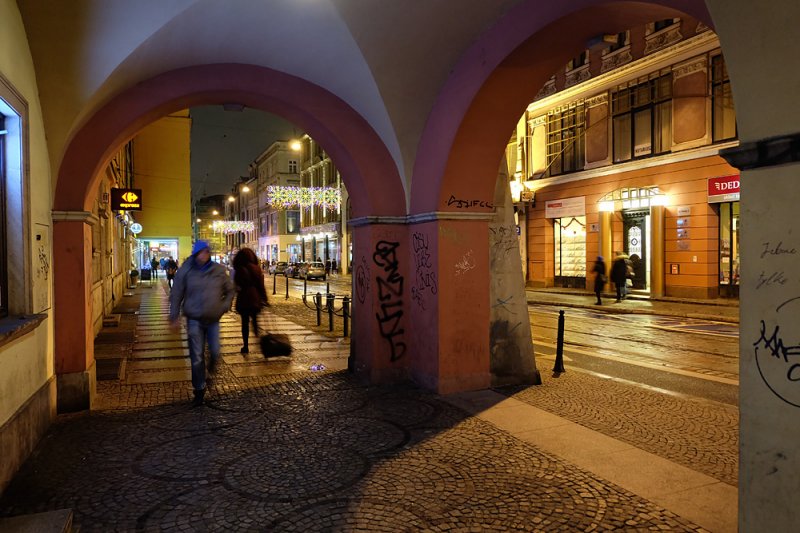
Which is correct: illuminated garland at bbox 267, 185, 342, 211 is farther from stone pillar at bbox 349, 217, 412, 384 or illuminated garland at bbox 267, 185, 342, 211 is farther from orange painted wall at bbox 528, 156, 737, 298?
stone pillar at bbox 349, 217, 412, 384

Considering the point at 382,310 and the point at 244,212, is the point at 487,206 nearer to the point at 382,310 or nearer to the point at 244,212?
the point at 382,310

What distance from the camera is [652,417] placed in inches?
239

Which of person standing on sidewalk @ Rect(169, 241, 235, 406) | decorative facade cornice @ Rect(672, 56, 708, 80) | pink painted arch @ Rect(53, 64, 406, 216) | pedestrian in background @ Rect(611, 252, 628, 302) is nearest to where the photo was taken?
pink painted arch @ Rect(53, 64, 406, 216)

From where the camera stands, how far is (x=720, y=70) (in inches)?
730

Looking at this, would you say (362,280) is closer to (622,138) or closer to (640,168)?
(640,168)

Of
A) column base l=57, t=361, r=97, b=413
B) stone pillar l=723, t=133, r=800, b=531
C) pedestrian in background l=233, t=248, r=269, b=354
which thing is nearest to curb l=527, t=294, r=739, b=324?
pedestrian in background l=233, t=248, r=269, b=354

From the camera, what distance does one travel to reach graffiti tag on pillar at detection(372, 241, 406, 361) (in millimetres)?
7750

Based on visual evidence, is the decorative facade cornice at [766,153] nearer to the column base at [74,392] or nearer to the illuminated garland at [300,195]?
the column base at [74,392]

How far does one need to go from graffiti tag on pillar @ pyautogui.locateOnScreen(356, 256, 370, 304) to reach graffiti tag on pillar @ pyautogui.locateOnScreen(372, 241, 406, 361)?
18 cm

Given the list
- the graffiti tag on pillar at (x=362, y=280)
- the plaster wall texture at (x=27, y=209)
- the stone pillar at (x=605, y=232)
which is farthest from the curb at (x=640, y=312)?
the plaster wall texture at (x=27, y=209)

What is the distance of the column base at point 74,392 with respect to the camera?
20.8ft

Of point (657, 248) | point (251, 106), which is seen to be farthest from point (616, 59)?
Answer: point (251, 106)

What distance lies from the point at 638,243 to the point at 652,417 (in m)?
18.3

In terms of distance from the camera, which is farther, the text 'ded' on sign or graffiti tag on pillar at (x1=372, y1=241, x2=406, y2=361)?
the text 'ded' on sign
